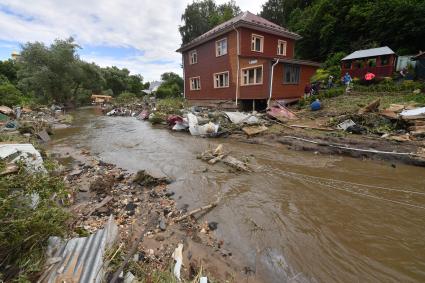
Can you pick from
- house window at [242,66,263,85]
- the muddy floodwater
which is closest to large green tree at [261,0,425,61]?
house window at [242,66,263,85]

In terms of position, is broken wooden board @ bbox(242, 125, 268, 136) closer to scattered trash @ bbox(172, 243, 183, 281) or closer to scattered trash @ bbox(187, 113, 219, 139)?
scattered trash @ bbox(187, 113, 219, 139)

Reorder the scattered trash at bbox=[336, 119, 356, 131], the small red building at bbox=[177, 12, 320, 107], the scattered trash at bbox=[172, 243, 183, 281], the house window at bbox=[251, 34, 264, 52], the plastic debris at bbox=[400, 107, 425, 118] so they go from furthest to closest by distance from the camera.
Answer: the house window at bbox=[251, 34, 264, 52] → the small red building at bbox=[177, 12, 320, 107] → the scattered trash at bbox=[336, 119, 356, 131] → the plastic debris at bbox=[400, 107, 425, 118] → the scattered trash at bbox=[172, 243, 183, 281]

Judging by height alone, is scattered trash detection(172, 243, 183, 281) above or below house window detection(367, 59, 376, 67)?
below

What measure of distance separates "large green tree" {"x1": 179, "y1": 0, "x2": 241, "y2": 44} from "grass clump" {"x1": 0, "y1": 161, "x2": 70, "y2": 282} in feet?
126

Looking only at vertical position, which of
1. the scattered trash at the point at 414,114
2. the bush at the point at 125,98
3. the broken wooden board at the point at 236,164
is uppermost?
the bush at the point at 125,98

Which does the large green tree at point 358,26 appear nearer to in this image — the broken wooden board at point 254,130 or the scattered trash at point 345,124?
the scattered trash at point 345,124

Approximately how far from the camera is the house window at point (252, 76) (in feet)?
52.5

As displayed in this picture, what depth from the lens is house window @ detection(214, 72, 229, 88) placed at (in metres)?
18.2

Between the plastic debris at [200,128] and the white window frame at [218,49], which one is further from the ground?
the white window frame at [218,49]

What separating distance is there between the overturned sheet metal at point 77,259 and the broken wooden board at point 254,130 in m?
8.67

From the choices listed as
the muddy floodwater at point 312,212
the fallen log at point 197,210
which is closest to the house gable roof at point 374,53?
the muddy floodwater at point 312,212

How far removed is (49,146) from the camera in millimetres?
11086

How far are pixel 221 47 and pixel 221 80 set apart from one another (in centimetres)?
273

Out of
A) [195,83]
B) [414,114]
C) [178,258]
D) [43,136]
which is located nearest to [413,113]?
[414,114]
